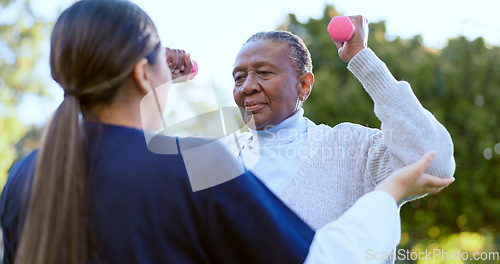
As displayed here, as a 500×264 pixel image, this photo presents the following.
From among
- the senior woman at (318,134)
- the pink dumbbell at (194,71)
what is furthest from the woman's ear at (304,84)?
the pink dumbbell at (194,71)

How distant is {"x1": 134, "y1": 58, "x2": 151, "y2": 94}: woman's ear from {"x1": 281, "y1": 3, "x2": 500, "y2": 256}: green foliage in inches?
489

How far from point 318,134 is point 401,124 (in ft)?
2.13

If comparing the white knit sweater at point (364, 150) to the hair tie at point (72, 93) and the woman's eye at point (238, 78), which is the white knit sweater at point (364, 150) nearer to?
the woman's eye at point (238, 78)

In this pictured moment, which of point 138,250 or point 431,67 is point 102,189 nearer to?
point 138,250

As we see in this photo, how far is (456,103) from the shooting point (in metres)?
14.8

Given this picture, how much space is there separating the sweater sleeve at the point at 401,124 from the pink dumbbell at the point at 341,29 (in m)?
0.10

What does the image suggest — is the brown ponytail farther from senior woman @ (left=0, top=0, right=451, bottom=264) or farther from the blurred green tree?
the blurred green tree

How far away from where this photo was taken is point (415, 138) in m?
1.82

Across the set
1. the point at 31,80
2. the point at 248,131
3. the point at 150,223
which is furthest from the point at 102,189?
the point at 31,80

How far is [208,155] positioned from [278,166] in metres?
1.12

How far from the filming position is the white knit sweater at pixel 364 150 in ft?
6.01

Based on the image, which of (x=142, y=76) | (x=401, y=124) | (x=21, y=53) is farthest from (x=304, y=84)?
(x=21, y=53)

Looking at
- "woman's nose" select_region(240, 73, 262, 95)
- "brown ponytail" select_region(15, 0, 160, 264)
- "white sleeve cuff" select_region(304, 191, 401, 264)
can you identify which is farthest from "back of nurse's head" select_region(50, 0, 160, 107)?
"woman's nose" select_region(240, 73, 262, 95)

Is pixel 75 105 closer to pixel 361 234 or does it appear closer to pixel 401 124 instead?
pixel 361 234
